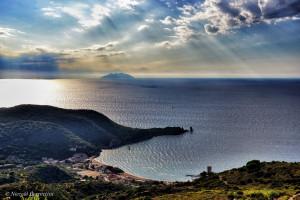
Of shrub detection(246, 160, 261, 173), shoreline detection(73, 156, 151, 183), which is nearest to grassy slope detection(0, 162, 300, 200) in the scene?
shrub detection(246, 160, 261, 173)

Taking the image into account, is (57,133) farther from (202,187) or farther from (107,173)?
(202,187)

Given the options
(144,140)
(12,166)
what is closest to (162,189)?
(12,166)

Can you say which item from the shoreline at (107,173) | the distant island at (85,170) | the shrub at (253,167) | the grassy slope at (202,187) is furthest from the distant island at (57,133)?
the shrub at (253,167)

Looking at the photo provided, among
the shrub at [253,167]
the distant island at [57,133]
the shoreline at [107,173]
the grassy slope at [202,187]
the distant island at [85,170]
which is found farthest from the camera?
the distant island at [57,133]

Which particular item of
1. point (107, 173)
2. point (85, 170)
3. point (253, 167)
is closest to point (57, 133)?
point (85, 170)

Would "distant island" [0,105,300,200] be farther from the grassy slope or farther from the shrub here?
the shrub

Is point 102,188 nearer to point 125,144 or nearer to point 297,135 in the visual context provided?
point 125,144

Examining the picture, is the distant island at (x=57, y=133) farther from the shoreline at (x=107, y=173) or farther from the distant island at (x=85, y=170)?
the shoreline at (x=107, y=173)

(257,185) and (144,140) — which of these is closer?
(257,185)
